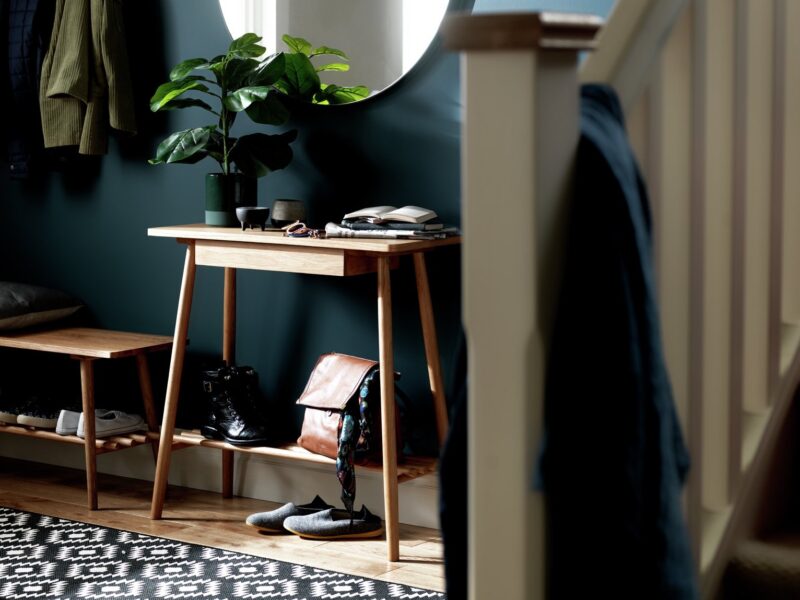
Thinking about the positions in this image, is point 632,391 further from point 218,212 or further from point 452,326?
point 218,212

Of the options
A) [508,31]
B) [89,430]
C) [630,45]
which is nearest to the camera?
[508,31]

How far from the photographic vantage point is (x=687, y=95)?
3.87 feet

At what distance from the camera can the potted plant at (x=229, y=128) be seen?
122 inches

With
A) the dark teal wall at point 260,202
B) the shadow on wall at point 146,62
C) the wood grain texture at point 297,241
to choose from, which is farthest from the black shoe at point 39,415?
the shadow on wall at point 146,62

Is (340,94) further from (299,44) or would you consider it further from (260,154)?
(260,154)

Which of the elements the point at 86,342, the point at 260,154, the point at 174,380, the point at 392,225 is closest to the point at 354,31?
the point at 260,154

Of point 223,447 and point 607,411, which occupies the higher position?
point 607,411

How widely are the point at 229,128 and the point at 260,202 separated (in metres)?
0.27

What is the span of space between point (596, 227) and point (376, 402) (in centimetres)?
208

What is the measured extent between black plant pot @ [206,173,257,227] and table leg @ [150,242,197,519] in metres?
0.12

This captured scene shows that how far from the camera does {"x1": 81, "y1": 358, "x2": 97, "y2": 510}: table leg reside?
3.30 metres

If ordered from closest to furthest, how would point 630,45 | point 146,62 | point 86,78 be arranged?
Result: point 630,45 < point 86,78 < point 146,62

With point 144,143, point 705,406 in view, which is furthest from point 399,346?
point 705,406

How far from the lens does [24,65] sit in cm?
365
